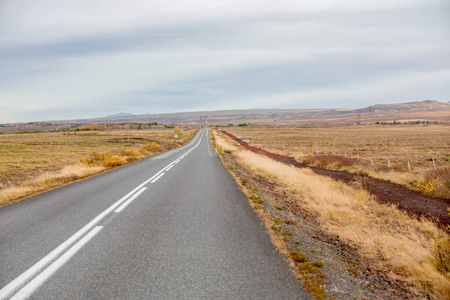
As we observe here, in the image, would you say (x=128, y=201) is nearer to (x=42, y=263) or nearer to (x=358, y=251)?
(x=42, y=263)

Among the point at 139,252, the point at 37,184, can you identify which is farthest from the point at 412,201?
the point at 37,184

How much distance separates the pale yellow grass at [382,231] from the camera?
4401mm

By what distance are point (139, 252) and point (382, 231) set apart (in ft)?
21.0

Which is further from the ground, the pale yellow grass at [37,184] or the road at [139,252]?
the road at [139,252]

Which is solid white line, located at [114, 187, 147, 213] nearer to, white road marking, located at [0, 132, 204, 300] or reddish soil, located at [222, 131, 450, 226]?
white road marking, located at [0, 132, 204, 300]

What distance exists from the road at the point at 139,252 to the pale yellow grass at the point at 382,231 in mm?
2163

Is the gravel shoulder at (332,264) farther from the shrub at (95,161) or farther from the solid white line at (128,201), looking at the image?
the shrub at (95,161)

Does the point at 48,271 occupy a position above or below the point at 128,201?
above

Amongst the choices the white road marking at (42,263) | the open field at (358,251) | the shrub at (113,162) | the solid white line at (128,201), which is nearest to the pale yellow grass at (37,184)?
the shrub at (113,162)

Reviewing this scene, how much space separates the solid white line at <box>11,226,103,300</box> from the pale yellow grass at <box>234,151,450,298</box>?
5236 millimetres

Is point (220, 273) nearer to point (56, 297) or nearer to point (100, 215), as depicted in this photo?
point (56, 297)

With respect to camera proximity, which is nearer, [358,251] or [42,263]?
[42,263]

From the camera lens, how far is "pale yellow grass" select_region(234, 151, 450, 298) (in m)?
4.40

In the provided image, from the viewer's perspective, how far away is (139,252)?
175 inches
